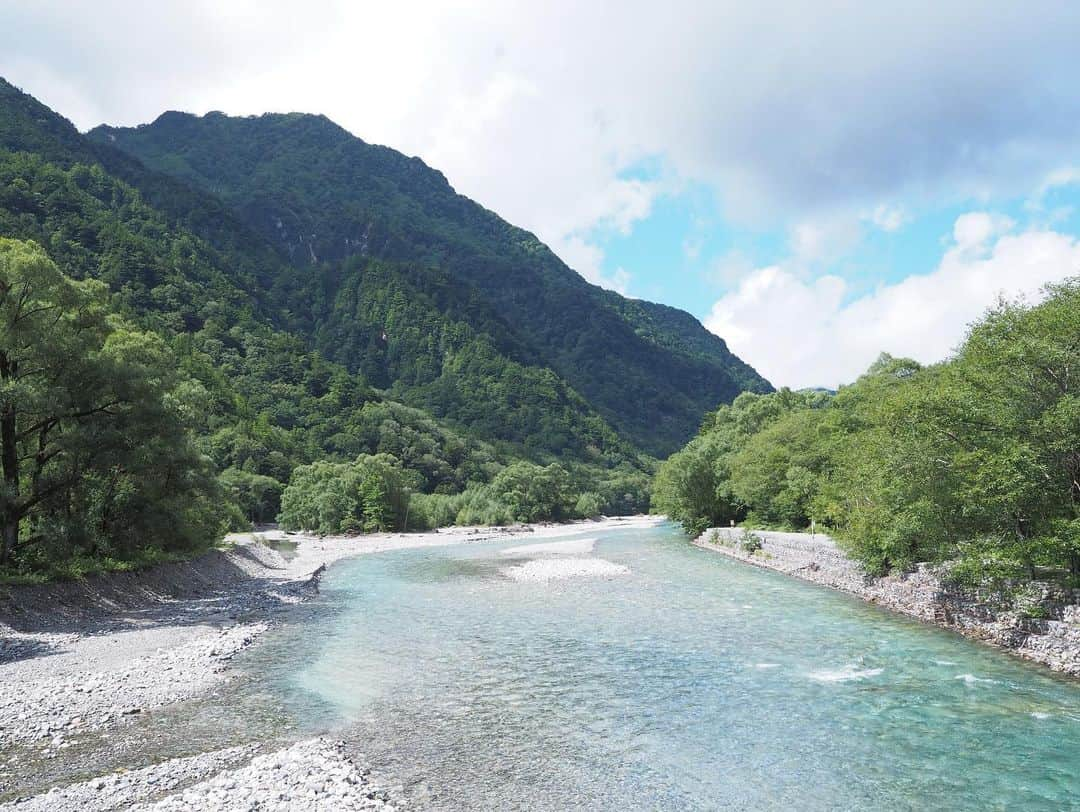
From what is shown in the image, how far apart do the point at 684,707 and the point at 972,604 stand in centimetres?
1582

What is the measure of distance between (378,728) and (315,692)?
13.7 ft

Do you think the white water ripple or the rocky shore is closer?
the white water ripple

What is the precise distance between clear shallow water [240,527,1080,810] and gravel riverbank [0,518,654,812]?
1.87 meters

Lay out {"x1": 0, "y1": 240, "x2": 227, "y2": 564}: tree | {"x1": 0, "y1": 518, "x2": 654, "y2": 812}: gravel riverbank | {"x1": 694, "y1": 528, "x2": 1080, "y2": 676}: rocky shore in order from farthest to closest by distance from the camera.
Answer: {"x1": 0, "y1": 240, "x2": 227, "y2": 564}: tree, {"x1": 694, "y1": 528, "x2": 1080, "y2": 676}: rocky shore, {"x1": 0, "y1": 518, "x2": 654, "y2": 812}: gravel riverbank

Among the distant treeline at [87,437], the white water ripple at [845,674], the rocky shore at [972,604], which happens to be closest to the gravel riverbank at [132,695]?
the distant treeline at [87,437]

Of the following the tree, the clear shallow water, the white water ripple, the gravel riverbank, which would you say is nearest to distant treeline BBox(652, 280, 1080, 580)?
the clear shallow water

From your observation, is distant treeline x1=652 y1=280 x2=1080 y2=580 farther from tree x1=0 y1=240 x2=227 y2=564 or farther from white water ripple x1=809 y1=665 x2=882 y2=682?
tree x1=0 y1=240 x2=227 y2=564

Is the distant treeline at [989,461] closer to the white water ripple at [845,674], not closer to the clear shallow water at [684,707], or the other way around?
the clear shallow water at [684,707]

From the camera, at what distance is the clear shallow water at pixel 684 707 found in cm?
1436

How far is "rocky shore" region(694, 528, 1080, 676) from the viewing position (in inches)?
877

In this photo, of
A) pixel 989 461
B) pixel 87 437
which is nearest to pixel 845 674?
pixel 989 461

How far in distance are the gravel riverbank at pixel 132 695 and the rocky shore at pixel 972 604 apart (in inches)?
891

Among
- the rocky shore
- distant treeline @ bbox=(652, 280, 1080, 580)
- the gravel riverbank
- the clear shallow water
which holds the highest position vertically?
distant treeline @ bbox=(652, 280, 1080, 580)

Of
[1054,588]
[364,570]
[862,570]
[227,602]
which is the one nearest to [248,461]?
[364,570]
